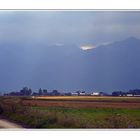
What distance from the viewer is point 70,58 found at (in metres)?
3.65

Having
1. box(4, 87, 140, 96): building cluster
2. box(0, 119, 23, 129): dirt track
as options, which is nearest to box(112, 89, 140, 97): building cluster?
box(4, 87, 140, 96): building cluster

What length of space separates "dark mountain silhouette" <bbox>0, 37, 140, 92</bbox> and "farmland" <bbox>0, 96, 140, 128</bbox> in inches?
3.6

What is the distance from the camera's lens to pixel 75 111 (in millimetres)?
3629

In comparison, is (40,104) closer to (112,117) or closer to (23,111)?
(23,111)

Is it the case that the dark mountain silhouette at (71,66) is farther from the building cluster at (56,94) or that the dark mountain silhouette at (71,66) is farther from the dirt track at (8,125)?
the dirt track at (8,125)

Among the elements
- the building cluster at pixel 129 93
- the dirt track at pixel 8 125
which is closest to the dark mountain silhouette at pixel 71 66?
the building cluster at pixel 129 93

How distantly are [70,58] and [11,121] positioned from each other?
0.65m

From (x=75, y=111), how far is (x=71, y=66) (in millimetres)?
343

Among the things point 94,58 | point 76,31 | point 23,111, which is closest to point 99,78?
point 94,58

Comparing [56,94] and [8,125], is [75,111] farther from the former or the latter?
[8,125]

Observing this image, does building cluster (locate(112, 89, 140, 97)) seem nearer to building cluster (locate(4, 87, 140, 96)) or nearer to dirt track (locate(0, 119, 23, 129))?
building cluster (locate(4, 87, 140, 96))

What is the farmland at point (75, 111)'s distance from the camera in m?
3.61

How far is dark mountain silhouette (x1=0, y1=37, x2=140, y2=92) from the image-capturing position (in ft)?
11.9
